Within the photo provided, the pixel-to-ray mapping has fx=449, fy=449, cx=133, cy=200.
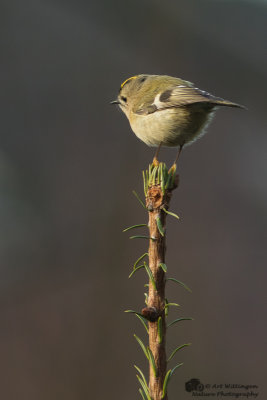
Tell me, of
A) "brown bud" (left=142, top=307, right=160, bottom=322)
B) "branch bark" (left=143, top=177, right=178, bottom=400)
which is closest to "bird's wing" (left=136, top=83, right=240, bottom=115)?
"branch bark" (left=143, top=177, right=178, bottom=400)

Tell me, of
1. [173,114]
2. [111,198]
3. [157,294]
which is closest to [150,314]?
[157,294]

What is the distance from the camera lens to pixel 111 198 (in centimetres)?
226

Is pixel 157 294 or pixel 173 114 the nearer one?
pixel 157 294

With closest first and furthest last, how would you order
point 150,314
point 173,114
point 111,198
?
point 150,314
point 173,114
point 111,198

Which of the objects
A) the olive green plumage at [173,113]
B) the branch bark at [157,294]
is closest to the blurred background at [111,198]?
the olive green plumage at [173,113]

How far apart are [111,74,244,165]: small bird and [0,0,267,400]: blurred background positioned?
0.67m

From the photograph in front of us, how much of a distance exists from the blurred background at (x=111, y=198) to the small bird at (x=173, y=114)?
67cm

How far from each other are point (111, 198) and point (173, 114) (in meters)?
0.95

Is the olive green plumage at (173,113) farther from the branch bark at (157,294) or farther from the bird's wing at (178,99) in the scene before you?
the branch bark at (157,294)

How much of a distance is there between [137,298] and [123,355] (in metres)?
0.26

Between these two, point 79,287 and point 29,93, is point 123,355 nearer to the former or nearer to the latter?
point 79,287

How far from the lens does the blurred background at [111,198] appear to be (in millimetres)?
1825

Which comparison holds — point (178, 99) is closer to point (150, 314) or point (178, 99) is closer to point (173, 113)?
point (173, 113)

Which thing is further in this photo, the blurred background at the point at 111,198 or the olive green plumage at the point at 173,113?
the blurred background at the point at 111,198
